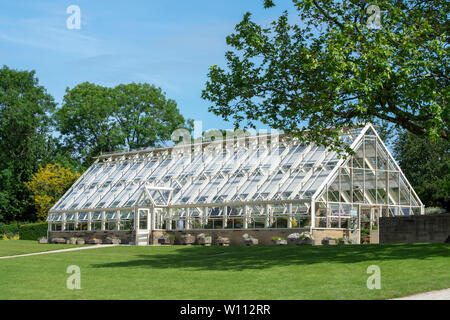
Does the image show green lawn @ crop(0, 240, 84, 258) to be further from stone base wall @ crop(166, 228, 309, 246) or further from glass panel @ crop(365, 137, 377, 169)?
glass panel @ crop(365, 137, 377, 169)

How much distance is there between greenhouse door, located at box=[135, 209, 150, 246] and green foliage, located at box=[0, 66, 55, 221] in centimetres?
2776

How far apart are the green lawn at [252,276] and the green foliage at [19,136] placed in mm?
44999

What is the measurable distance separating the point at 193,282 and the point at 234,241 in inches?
890

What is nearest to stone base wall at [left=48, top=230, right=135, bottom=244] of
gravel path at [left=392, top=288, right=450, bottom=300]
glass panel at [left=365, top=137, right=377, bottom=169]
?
glass panel at [left=365, top=137, right=377, bottom=169]

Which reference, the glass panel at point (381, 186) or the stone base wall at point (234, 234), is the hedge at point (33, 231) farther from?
the glass panel at point (381, 186)

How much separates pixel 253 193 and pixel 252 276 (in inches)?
845

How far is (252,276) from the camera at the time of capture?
1747 cm

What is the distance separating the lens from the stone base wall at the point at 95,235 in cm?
4503

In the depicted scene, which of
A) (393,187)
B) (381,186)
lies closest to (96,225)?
(381,186)

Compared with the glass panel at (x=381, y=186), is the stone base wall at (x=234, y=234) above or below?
below

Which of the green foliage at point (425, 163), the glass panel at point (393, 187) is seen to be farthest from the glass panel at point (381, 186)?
the green foliage at point (425, 163)

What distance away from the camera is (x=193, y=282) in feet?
53.7

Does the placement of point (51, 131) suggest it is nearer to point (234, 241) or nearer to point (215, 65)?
point (234, 241)
